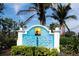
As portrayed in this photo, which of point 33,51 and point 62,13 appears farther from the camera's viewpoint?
point 62,13

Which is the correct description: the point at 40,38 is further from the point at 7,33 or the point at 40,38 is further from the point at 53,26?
the point at 7,33

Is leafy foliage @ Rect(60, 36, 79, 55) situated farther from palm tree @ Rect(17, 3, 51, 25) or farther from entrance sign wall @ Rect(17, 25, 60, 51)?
palm tree @ Rect(17, 3, 51, 25)

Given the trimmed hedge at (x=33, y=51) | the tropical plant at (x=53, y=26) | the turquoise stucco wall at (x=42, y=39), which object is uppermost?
the tropical plant at (x=53, y=26)

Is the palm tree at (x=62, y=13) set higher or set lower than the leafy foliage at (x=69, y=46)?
higher

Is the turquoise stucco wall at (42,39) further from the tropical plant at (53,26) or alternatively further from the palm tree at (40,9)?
the palm tree at (40,9)

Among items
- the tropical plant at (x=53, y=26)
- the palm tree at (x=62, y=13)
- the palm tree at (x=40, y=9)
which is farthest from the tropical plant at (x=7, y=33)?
the palm tree at (x=62, y=13)

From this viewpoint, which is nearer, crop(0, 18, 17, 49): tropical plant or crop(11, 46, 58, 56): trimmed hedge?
crop(11, 46, 58, 56): trimmed hedge

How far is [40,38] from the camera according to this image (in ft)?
29.0

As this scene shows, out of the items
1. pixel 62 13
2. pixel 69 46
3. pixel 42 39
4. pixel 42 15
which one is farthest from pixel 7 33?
pixel 69 46

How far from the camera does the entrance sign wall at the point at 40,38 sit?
879 centimetres

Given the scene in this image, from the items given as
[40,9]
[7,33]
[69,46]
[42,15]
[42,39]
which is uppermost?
[40,9]

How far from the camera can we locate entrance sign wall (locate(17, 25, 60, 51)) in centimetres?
879

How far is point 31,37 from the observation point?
8.84 metres

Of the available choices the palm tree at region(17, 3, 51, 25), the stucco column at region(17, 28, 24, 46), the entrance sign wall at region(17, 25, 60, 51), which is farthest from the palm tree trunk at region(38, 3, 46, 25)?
the stucco column at region(17, 28, 24, 46)
